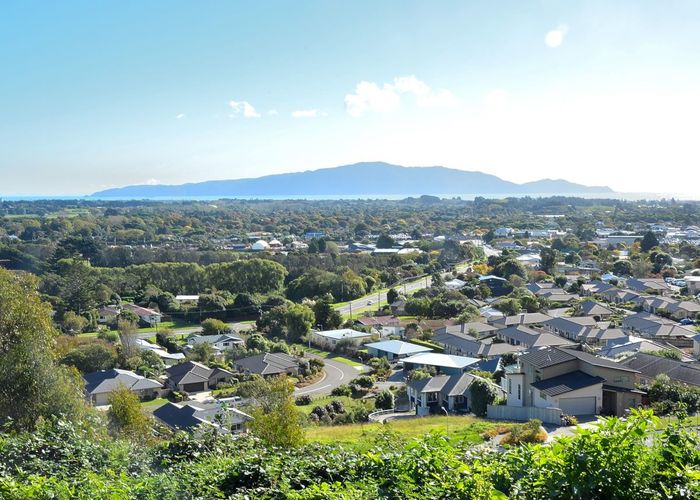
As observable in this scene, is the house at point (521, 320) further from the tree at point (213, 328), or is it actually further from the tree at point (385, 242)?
the tree at point (385, 242)

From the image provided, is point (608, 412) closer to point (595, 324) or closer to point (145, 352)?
point (595, 324)

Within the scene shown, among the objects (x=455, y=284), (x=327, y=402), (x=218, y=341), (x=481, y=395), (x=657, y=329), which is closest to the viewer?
(x=481, y=395)

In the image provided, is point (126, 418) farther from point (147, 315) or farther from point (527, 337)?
point (147, 315)

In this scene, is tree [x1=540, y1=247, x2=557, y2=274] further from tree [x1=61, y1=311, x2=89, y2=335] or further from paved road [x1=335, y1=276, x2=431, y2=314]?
tree [x1=61, y1=311, x2=89, y2=335]

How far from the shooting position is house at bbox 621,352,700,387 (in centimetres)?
1370

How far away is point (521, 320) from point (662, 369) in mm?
10362

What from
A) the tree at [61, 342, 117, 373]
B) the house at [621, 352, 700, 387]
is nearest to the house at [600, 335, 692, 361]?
the house at [621, 352, 700, 387]

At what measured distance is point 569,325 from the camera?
76.4 feet

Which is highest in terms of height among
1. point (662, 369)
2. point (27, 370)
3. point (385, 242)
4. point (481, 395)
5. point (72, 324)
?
point (27, 370)

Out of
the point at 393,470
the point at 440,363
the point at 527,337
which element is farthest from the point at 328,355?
the point at 393,470

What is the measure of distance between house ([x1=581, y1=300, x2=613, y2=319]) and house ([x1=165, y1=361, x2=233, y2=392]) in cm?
1637

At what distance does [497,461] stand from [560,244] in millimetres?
51539

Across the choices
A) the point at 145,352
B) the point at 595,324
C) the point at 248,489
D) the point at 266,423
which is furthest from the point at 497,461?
the point at 595,324

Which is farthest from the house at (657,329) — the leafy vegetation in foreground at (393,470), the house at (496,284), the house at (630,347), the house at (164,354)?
the leafy vegetation in foreground at (393,470)
